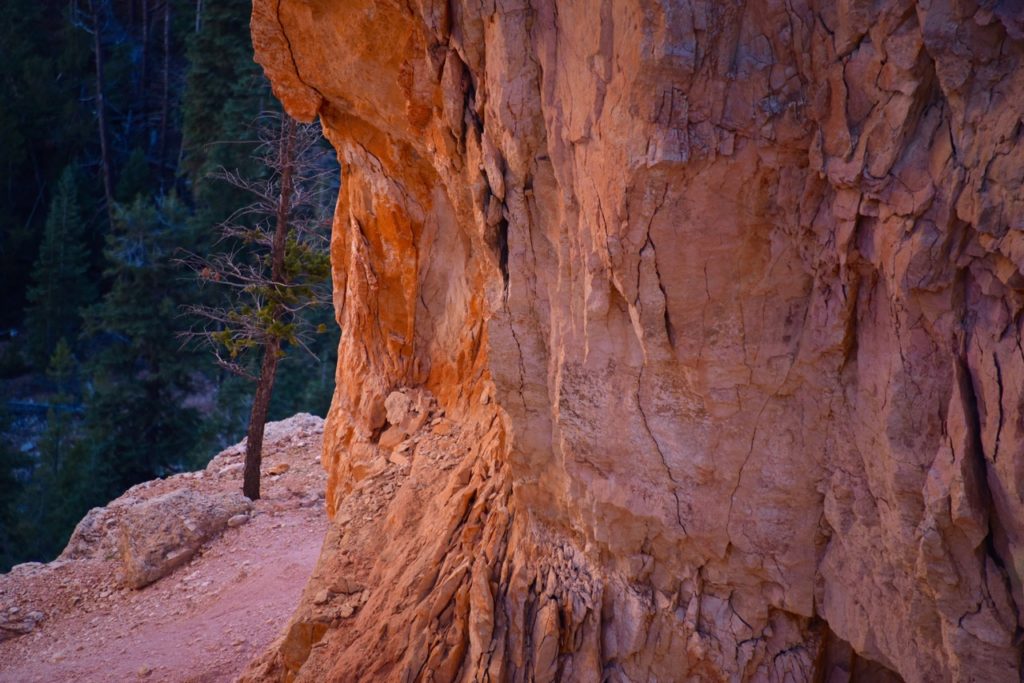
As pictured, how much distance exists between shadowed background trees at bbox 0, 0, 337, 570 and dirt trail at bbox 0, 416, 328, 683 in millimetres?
4949

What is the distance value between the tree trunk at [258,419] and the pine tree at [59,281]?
14184 mm

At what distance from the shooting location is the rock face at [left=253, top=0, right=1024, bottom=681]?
3.34 meters

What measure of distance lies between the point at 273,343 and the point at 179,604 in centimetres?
390

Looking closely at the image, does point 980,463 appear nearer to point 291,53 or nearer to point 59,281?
point 291,53

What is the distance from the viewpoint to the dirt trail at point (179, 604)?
384 inches

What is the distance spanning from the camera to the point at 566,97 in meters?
4.48

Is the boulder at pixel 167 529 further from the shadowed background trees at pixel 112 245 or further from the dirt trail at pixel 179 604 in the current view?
the shadowed background trees at pixel 112 245

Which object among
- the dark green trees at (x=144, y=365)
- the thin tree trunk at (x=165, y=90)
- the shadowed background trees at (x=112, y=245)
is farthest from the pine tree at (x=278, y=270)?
the thin tree trunk at (x=165, y=90)

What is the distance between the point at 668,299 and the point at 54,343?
26.1m

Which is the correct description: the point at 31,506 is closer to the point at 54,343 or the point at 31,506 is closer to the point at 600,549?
the point at 54,343

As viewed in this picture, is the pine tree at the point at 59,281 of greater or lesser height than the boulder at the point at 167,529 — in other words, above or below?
above

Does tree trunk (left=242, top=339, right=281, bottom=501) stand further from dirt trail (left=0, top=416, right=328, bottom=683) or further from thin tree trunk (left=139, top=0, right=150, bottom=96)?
thin tree trunk (left=139, top=0, right=150, bottom=96)

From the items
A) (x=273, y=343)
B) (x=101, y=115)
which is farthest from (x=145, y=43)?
(x=273, y=343)

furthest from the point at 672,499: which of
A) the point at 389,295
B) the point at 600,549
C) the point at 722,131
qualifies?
the point at 389,295
